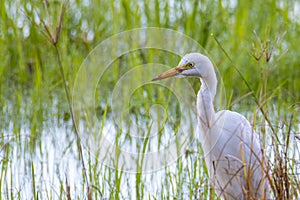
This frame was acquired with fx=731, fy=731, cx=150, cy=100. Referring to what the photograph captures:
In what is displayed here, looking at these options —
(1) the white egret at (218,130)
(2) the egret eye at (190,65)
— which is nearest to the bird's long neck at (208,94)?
(1) the white egret at (218,130)

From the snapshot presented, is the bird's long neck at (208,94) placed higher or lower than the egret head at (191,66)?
lower

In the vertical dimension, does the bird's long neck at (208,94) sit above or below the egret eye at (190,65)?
below

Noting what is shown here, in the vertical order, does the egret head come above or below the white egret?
above

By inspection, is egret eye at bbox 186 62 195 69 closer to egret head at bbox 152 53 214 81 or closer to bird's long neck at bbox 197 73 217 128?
egret head at bbox 152 53 214 81

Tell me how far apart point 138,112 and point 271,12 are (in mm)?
1696

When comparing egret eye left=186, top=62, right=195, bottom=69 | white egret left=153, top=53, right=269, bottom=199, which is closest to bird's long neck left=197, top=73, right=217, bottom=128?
white egret left=153, top=53, right=269, bottom=199

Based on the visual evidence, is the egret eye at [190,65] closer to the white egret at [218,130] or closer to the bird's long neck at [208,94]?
the white egret at [218,130]

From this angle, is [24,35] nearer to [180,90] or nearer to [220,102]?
[180,90]

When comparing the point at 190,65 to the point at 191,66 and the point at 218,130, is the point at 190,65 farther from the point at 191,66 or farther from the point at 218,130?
the point at 218,130

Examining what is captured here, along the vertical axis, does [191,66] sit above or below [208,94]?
above

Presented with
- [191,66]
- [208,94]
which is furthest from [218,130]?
[191,66]

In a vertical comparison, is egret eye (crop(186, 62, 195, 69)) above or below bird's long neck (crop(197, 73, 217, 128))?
above

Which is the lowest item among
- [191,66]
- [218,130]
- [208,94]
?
[218,130]

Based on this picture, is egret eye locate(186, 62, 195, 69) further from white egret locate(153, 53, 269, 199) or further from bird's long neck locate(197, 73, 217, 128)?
bird's long neck locate(197, 73, 217, 128)
